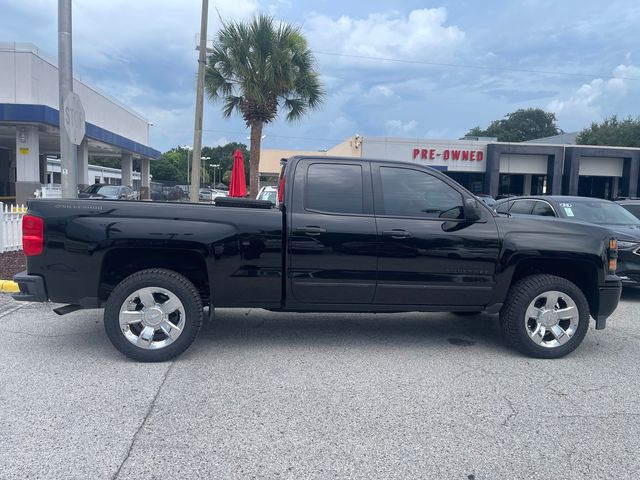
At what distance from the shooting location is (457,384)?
4.51 m

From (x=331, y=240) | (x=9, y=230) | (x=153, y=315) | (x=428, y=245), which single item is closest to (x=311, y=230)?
(x=331, y=240)

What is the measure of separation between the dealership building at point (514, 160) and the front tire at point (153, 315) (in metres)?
27.4

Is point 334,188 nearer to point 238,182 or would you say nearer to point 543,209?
point 543,209

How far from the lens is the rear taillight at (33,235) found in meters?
4.70

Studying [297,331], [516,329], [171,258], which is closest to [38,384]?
[171,258]

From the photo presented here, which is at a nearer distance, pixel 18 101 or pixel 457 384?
pixel 457 384

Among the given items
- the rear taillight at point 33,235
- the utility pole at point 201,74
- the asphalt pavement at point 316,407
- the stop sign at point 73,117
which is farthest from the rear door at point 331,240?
the utility pole at point 201,74

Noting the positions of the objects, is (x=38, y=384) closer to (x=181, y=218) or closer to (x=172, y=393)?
(x=172, y=393)

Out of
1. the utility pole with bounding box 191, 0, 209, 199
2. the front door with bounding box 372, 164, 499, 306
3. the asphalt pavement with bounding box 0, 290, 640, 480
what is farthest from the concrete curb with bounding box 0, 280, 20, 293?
the utility pole with bounding box 191, 0, 209, 199

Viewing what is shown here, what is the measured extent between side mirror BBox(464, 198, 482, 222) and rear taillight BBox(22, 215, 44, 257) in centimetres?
396

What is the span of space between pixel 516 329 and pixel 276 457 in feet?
9.81

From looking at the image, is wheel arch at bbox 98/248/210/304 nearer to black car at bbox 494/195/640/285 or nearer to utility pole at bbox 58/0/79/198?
utility pole at bbox 58/0/79/198

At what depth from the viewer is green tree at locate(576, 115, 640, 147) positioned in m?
49.8

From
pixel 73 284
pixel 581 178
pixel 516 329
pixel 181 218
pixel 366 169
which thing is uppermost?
pixel 581 178
